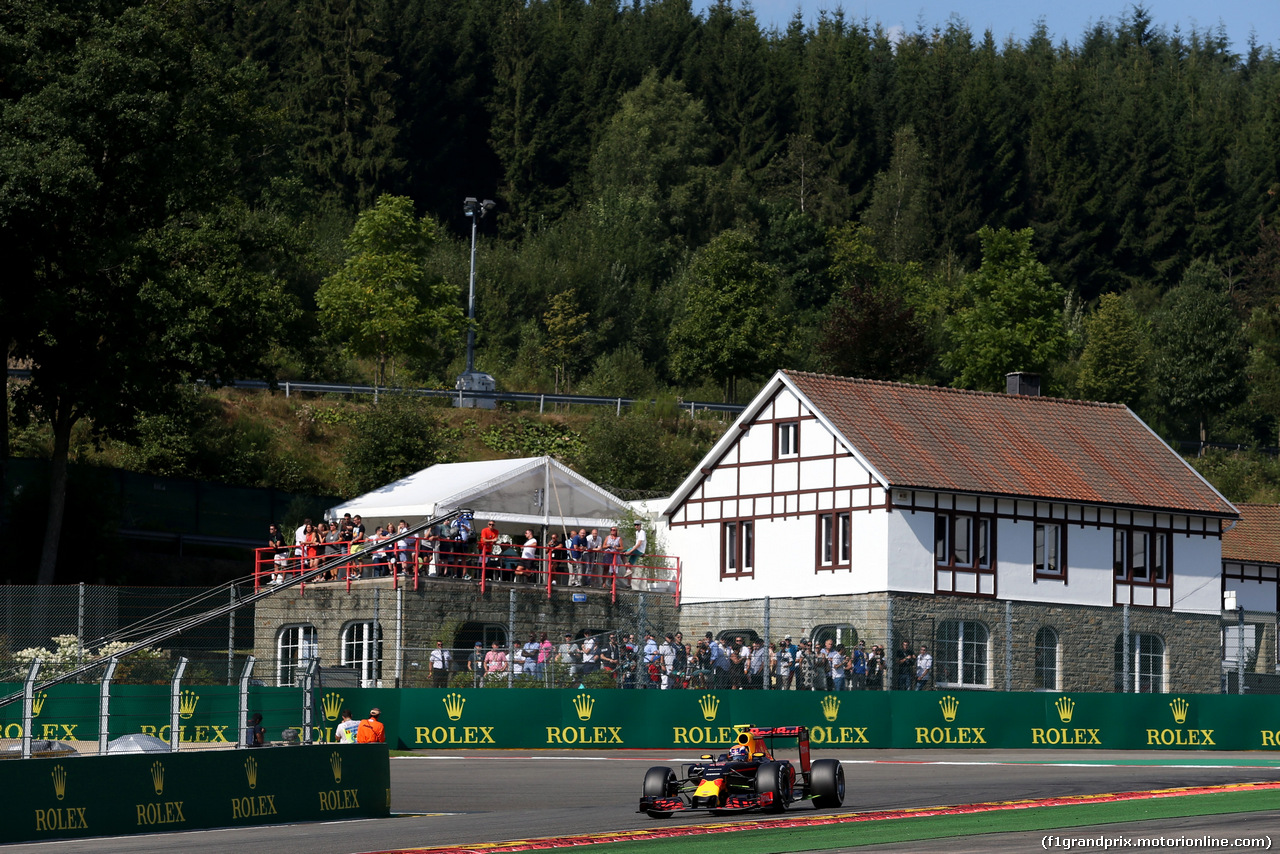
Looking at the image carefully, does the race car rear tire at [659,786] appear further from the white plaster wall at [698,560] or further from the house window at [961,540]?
the white plaster wall at [698,560]

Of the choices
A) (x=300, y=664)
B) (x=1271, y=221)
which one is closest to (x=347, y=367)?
(x=300, y=664)

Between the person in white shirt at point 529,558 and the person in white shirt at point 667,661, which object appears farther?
the person in white shirt at point 529,558

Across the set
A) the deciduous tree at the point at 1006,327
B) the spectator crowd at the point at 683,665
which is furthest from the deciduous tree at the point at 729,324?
the spectator crowd at the point at 683,665

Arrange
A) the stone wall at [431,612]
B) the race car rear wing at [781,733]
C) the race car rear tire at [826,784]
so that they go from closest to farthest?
the race car rear wing at [781,733]
the race car rear tire at [826,784]
the stone wall at [431,612]

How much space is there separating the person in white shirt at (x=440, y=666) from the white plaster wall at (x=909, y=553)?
547 inches

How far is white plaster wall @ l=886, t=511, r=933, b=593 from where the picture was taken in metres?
43.4

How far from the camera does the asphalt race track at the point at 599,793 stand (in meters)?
16.9

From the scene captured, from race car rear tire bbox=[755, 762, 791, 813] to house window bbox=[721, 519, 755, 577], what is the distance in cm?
2790

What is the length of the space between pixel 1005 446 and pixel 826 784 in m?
28.6

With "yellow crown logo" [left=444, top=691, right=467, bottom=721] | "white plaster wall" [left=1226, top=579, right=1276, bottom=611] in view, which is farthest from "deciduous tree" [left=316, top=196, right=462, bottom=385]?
"yellow crown logo" [left=444, top=691, right=467, bottom=721]

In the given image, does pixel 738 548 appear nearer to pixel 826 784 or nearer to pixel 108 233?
pixel 108 233

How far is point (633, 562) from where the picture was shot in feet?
152

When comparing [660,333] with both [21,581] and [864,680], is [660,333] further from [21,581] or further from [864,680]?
[864,680]

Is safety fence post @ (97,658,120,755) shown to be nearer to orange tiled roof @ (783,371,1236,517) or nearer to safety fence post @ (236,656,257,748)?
safety fence post @ (236,656,257,748)
